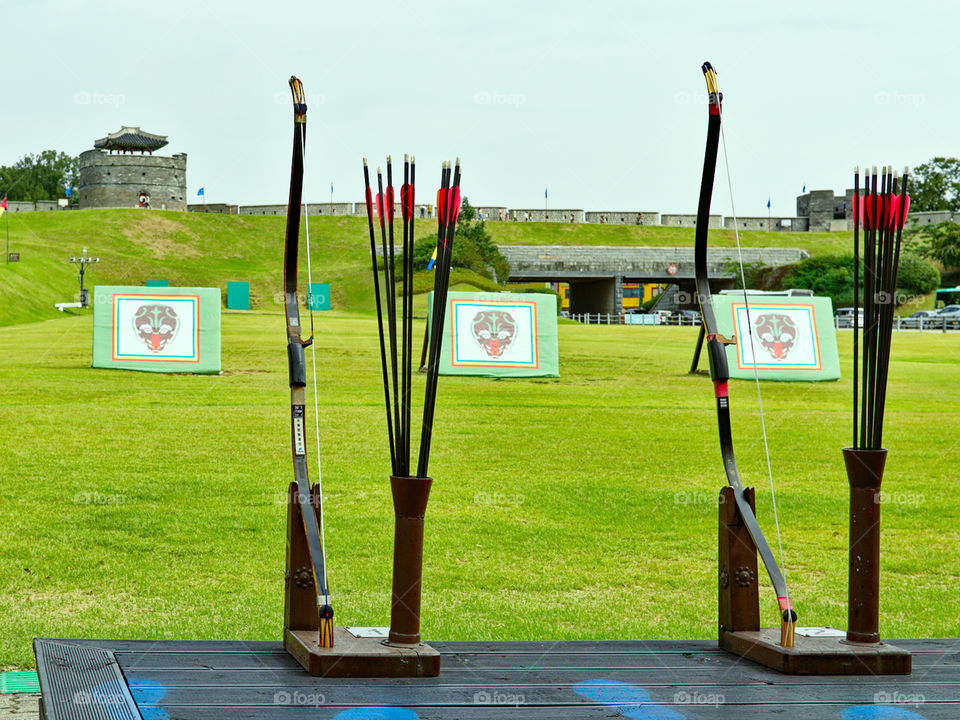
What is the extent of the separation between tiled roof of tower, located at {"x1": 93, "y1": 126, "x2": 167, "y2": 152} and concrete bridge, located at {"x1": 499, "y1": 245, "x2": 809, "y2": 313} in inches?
1110

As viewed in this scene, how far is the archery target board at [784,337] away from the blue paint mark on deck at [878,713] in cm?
1306

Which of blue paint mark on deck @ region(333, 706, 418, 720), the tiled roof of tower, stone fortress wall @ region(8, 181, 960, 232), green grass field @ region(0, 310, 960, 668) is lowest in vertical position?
green grass field @ region(0, 310, 960, 668)

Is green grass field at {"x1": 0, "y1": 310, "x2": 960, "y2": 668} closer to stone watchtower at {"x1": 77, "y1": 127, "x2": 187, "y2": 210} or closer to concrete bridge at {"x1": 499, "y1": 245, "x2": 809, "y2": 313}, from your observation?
concrete bridge at {"x1": 499, "y1": 245, "x2": 809, "y2": 313}

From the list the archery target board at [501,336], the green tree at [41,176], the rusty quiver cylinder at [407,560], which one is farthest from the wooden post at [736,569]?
the green tree at [41,176]

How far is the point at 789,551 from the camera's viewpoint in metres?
6.33

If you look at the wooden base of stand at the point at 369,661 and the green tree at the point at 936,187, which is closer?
the wooden base of stand at the point at 369,661

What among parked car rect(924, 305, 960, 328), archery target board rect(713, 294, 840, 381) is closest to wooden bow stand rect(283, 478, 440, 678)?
archery target board rect(713, 294, 840, 381)

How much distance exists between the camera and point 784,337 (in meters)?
16.5

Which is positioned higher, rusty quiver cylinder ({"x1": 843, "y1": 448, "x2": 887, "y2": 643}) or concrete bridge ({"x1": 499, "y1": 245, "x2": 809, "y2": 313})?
concrete bridge ({"x1": 499, "y1": 245, "x2": 809, "y2": 313})

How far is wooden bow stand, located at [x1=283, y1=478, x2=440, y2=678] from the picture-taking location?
2930mm

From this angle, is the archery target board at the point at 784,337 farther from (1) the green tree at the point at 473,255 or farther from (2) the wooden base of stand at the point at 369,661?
(1) the green tree at the point at 473,255

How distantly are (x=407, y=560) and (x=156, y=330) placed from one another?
12798mm

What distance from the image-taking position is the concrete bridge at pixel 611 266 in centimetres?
5106

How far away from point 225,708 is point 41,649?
2.39 ft
